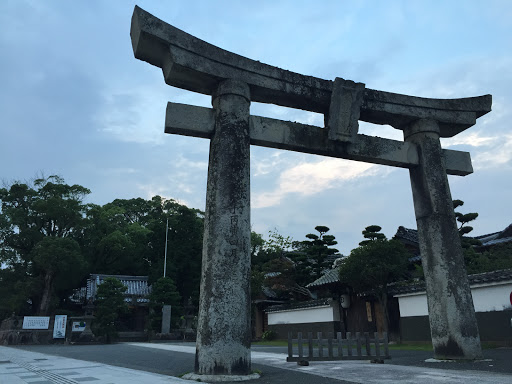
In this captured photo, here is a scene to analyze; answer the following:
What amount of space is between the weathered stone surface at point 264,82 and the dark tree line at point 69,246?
1166 inches

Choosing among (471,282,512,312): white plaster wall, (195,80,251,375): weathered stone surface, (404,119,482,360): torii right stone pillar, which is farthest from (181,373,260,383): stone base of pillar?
(471,282,512,312): white plaster wall

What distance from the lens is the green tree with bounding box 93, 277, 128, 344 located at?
97.0ft

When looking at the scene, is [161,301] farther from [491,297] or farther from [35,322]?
[491,297]

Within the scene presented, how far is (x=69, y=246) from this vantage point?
3409 cm

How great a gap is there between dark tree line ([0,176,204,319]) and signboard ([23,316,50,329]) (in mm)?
3516

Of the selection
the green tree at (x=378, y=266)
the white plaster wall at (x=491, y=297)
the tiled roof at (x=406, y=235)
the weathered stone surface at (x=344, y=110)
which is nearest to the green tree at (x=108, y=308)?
the green tree at (x=378, y=266)

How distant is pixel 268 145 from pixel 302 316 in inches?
788

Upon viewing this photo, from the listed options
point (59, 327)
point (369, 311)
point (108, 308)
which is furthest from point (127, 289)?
point (369, 311)

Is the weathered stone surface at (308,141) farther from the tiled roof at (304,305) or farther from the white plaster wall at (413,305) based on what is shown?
the tiled roof at (304,305)

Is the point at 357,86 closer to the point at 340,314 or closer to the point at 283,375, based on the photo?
the point at 283,375

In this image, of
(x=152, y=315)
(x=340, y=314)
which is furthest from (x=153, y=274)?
(x=340, y=314)

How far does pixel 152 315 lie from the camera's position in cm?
3281

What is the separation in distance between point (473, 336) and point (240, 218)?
21.8ft

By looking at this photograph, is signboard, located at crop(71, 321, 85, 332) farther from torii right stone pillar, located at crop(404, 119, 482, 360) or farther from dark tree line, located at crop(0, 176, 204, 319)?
torii right stone pillar, located at crop(404, 119, 482, 360)
